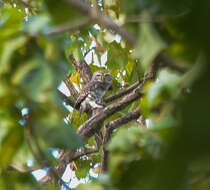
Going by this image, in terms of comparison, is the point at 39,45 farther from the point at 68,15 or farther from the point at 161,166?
the point at 161,166

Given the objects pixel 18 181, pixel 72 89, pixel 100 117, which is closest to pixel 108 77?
pixel 72 89

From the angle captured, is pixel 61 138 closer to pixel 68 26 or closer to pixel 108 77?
pixel 68 26

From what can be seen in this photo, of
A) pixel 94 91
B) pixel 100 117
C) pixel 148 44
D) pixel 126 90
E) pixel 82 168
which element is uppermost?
pixel 94 91

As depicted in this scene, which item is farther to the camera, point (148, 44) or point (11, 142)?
point (11, 142)

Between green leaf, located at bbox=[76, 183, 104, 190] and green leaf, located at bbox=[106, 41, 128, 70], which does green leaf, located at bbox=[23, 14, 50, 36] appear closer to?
green leaf, located at bbox=[76, 183, 104, 190]

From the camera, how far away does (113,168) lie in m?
0.99

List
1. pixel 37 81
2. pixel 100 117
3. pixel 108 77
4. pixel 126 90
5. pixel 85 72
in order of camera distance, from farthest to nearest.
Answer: pixel 85 72
pixel 108 77
pixel 126 90
pixel 100 117
pixel 37 81

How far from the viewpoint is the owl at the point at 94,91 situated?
15.0 feet

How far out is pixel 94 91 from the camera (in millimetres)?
4930

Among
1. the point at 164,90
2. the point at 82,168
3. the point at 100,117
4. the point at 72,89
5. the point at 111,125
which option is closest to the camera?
the point at 164,90

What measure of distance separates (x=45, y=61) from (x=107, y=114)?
1.72 meters

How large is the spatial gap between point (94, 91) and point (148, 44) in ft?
13.4

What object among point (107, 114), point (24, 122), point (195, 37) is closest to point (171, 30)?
point (195, 37)

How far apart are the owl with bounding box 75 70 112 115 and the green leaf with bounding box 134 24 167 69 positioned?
11.9ft
